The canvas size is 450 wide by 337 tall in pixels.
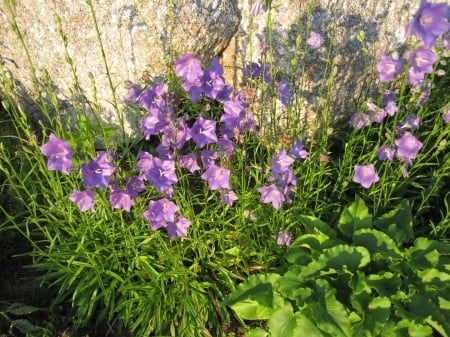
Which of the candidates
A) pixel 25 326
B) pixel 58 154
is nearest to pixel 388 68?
pixel 58 154

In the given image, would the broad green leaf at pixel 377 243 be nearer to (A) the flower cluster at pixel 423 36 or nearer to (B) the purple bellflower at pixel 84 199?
Result: (A) the flower cluster at pixel 423 36

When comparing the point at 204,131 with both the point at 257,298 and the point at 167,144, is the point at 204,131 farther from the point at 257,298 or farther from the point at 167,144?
the point at 257,298

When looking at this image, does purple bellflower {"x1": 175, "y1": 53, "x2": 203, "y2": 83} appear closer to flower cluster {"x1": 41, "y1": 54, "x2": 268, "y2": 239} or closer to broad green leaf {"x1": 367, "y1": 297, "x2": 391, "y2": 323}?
flower cluster {"x1": 41, "y1": 54, "x2": 268, "y2": 239}

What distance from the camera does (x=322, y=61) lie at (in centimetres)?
341

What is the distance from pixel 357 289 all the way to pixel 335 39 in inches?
74.0

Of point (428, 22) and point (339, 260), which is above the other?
point (428, 22)

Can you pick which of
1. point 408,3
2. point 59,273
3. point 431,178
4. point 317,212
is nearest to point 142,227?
point 59,273

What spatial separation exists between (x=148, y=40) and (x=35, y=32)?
89 centimetres

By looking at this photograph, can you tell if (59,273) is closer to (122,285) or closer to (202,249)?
(122,285)

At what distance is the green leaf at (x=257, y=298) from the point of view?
8.30ft

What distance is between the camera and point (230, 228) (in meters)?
3.07

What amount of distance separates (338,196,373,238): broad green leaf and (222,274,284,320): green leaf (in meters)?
0.52

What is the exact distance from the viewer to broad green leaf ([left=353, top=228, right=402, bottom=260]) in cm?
245

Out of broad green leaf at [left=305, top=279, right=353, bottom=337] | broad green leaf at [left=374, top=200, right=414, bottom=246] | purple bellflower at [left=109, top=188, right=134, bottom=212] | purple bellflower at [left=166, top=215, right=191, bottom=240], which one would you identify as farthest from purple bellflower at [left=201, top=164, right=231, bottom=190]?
broad green leaf at [left=374, top=200, right=414, bottom=246]
